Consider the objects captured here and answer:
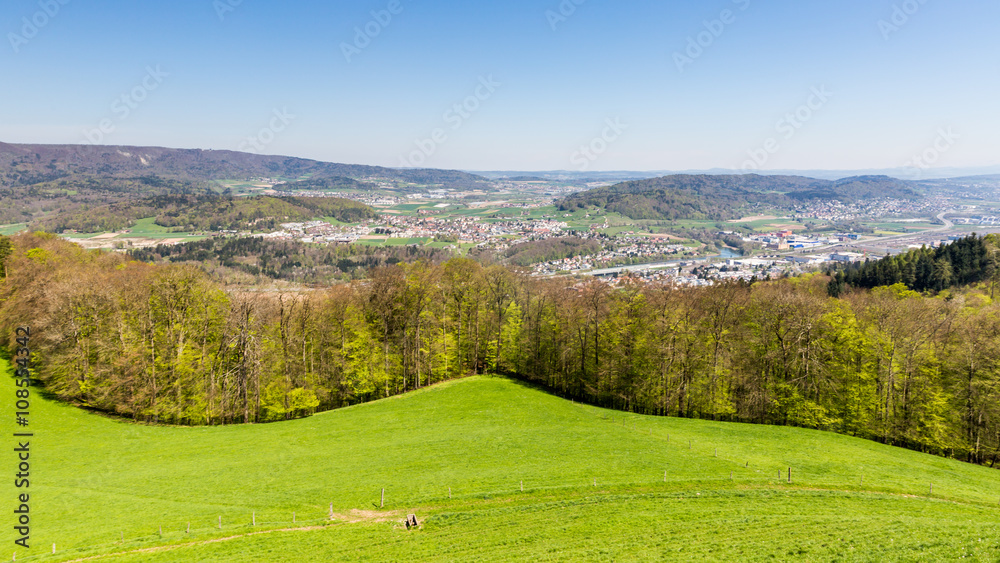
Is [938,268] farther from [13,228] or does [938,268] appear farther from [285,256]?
[13,228]

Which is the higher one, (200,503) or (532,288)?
(532,288)

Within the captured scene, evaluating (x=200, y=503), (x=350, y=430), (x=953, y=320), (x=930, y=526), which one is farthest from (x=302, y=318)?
(x=953, y=320)

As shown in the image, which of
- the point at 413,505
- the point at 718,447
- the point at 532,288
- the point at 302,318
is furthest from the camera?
the point at 532,288

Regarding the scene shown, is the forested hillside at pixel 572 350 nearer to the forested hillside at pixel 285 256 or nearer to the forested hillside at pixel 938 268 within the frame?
the forested hillside at pixel 938 268

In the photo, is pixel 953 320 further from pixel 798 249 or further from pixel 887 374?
pixel 798 249

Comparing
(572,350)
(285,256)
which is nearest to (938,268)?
(572,350)

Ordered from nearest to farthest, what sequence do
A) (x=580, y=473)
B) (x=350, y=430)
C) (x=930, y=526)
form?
(x=930, y=526)
(x=580, y=473)
(x=350, y=430)

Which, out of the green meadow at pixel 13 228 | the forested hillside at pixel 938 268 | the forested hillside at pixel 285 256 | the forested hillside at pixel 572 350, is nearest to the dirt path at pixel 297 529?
the forested hillside at pixel 572 350

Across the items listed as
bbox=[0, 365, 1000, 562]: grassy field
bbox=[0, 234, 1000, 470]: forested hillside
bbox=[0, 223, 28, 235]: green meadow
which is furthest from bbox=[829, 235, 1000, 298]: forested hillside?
bbox=[0, 223, 28, 235]: green meadow
